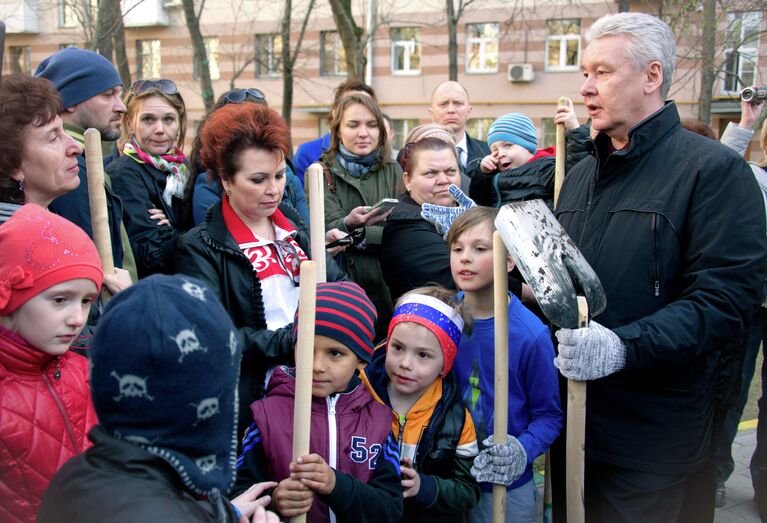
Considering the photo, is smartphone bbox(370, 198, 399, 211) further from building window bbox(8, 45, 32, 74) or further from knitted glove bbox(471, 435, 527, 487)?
building window bbox(8, 45, 32, 74)

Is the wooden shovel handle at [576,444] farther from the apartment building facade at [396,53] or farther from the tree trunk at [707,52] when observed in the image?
the apartment building facade at [396,53]

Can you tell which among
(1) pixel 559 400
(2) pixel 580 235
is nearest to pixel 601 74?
(2) pixel 580 235

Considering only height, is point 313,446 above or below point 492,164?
below

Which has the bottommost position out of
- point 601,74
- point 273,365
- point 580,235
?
point 273,365

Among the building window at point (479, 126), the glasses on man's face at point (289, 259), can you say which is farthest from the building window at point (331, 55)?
the glasses on man's face at point (289, 259)

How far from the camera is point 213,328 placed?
4.43ft

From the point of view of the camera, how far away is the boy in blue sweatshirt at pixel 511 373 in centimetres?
278

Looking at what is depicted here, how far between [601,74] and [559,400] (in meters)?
1.23

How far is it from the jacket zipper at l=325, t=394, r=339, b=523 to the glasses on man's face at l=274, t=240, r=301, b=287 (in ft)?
1.85

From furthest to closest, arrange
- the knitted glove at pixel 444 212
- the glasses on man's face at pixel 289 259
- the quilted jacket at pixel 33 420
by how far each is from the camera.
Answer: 1. the knitted glove at pixel 444 212
2. the glasses on man's face at pixel 289 259
3. the quilted jacket at pixel 33 420

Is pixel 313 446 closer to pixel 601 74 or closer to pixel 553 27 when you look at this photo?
pixel 601 74

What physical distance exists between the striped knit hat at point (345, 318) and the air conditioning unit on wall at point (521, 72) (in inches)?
765

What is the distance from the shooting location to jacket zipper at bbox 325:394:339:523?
7.46ft

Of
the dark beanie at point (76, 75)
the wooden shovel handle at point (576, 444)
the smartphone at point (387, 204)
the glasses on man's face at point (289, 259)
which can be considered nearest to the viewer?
the wooden shovel handle at point (576, 444)
